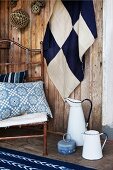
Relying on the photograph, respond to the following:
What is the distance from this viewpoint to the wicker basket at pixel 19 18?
10.9ft

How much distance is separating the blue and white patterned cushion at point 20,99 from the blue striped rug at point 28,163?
382 mm

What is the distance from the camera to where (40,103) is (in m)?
3.00

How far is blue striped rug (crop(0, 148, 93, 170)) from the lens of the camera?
2377 mm

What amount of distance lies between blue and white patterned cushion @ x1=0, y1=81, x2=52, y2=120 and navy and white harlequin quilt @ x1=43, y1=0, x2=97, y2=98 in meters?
0.30

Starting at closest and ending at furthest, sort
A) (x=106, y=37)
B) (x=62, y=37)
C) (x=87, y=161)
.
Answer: (x=87, y=161), (x=106, y=37), (x=62, y=37)

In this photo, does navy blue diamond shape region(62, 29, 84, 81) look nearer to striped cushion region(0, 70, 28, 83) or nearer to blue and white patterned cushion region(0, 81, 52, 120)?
blue and white patterned cushion region(0, 81, 52, 120)

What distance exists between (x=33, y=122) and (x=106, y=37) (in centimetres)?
115

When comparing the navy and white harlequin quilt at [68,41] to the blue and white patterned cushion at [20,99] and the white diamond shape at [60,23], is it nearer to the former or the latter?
the white diamond shape at [60,23]

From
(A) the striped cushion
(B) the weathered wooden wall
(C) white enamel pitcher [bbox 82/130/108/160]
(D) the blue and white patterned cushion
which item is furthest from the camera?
(A) the striped cushion

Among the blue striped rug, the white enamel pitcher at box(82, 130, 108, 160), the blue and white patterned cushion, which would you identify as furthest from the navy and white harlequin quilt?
the blue striped rug

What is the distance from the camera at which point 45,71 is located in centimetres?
338

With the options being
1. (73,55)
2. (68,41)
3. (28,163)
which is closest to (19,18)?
(68,41)

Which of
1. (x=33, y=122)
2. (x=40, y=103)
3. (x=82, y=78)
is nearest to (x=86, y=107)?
(x=82, y=78)

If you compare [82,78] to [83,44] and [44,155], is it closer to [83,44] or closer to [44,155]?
[83,44]
